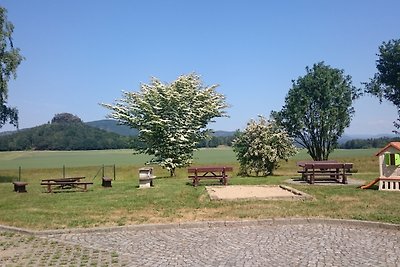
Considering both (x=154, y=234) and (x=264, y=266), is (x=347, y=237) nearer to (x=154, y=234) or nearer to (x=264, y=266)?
(x=264, y=266)

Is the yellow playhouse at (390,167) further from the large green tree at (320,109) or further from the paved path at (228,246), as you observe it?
the large green tree at (320,109)

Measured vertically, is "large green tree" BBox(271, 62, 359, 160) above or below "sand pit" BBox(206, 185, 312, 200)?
above

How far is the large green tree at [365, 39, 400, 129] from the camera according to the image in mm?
33281

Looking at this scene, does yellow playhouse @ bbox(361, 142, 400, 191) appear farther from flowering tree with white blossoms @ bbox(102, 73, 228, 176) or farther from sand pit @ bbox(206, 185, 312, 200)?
flowering tree with white blossoms @ bbox(102, 73, 228, 176)

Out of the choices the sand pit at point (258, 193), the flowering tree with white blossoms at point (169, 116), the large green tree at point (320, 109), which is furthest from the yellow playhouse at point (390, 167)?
the large green tree at point (320, 109)

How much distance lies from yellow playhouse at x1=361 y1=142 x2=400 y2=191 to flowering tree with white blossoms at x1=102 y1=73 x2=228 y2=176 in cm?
1541

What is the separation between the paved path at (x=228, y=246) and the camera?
7.02m

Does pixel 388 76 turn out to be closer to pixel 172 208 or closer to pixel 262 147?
pixel 262 147

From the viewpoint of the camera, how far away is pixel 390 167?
48.5ft

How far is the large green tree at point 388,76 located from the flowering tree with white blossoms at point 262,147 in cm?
1324

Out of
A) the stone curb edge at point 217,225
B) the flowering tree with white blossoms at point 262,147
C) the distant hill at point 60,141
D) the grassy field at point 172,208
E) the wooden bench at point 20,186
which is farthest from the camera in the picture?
the distant hill at point 60,141

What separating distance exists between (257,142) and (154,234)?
17282 mm

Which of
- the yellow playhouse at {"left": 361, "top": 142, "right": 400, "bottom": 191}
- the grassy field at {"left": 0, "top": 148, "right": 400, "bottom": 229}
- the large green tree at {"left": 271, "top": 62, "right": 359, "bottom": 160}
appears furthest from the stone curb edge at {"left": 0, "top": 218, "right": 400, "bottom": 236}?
the large green tree at {"left": 271, "top": 62, "right": 359, "bottom": 160}

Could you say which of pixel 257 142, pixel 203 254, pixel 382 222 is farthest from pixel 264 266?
pixel 257 142
